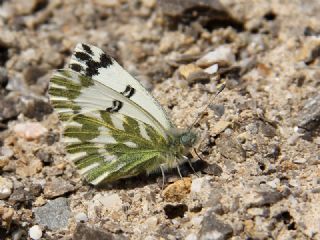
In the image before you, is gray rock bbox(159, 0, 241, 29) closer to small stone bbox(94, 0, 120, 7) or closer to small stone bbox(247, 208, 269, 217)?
small stone bbox(94, 0, 120, 7)

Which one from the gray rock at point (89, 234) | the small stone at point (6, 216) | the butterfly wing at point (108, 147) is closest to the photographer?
the gray rock at point (89, 234)

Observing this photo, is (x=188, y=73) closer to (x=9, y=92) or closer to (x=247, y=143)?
(x=247, y=143)

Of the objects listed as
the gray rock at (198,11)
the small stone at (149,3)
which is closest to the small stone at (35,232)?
the gray rock at (198,11)

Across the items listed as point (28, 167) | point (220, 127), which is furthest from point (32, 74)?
point (220, 127)

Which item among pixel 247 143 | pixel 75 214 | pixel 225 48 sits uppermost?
pixel 225 48

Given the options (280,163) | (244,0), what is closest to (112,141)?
(280,163)

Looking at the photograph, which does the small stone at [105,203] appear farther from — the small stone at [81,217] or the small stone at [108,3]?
the small stone at [108,3]
